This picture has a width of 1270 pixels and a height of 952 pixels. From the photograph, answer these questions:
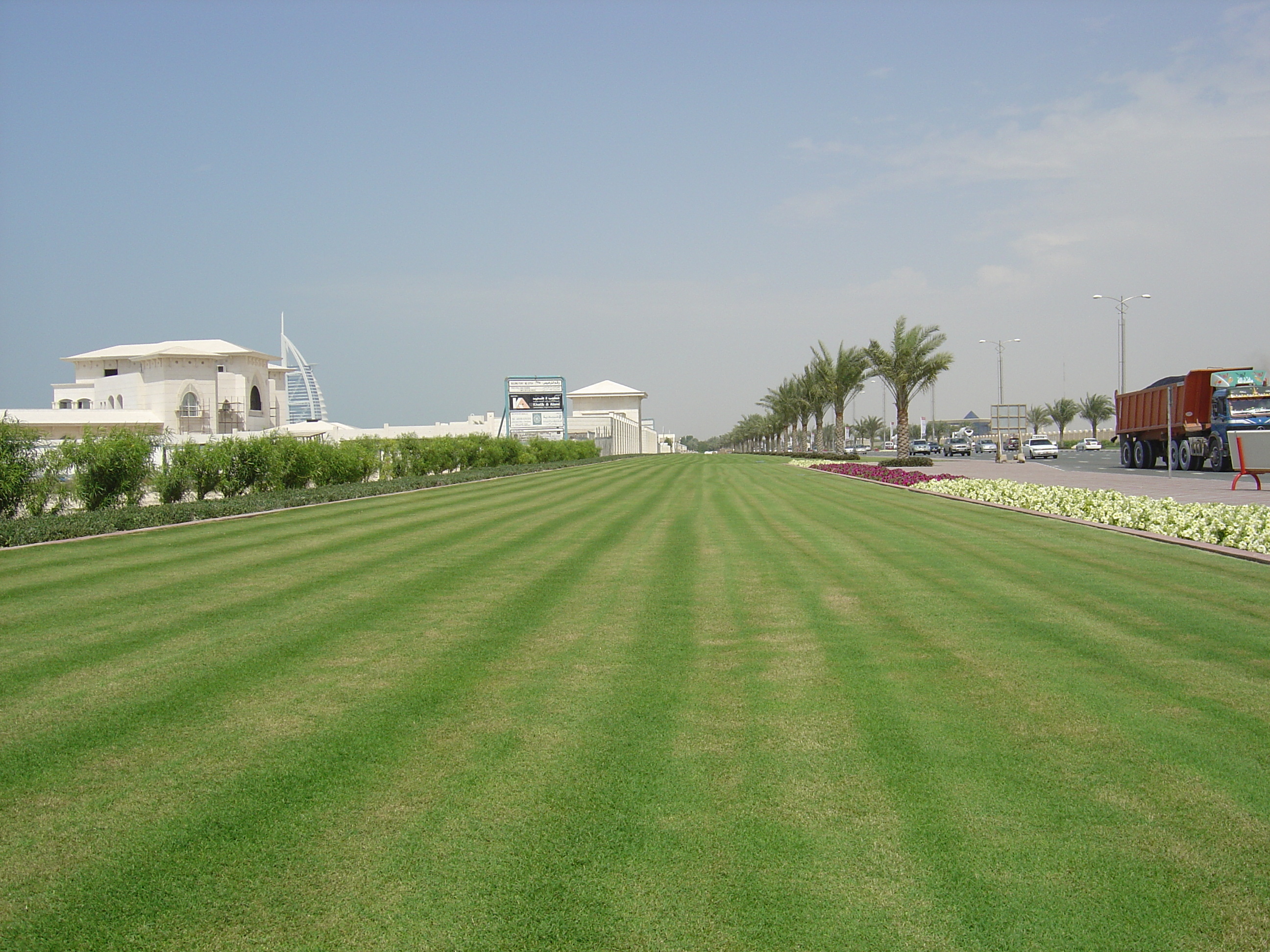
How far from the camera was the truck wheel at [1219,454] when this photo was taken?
31.1m

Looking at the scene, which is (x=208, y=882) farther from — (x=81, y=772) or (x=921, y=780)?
(x=921, y=780)

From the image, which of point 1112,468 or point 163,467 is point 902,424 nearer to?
point 1112,468

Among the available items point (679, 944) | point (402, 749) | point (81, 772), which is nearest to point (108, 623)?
point (81, 772)

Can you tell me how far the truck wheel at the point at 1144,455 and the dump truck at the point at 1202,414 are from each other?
4cm

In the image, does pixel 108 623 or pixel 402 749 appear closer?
pixel 402 749

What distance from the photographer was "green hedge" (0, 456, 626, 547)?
1263 cm

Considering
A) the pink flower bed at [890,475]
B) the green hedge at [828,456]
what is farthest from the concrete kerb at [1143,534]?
the green hedge at [828,456]

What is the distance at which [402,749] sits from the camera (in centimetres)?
446

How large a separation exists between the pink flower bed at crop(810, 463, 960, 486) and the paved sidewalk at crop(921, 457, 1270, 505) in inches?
76.9

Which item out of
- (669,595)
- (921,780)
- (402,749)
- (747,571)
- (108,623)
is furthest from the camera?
(747,571)

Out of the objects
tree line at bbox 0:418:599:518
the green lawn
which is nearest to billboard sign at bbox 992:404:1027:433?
tree line at bbox 0:418:599:518

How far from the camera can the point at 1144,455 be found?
124 ft

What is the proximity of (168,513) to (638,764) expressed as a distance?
13.7m

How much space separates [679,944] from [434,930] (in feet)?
2.76
